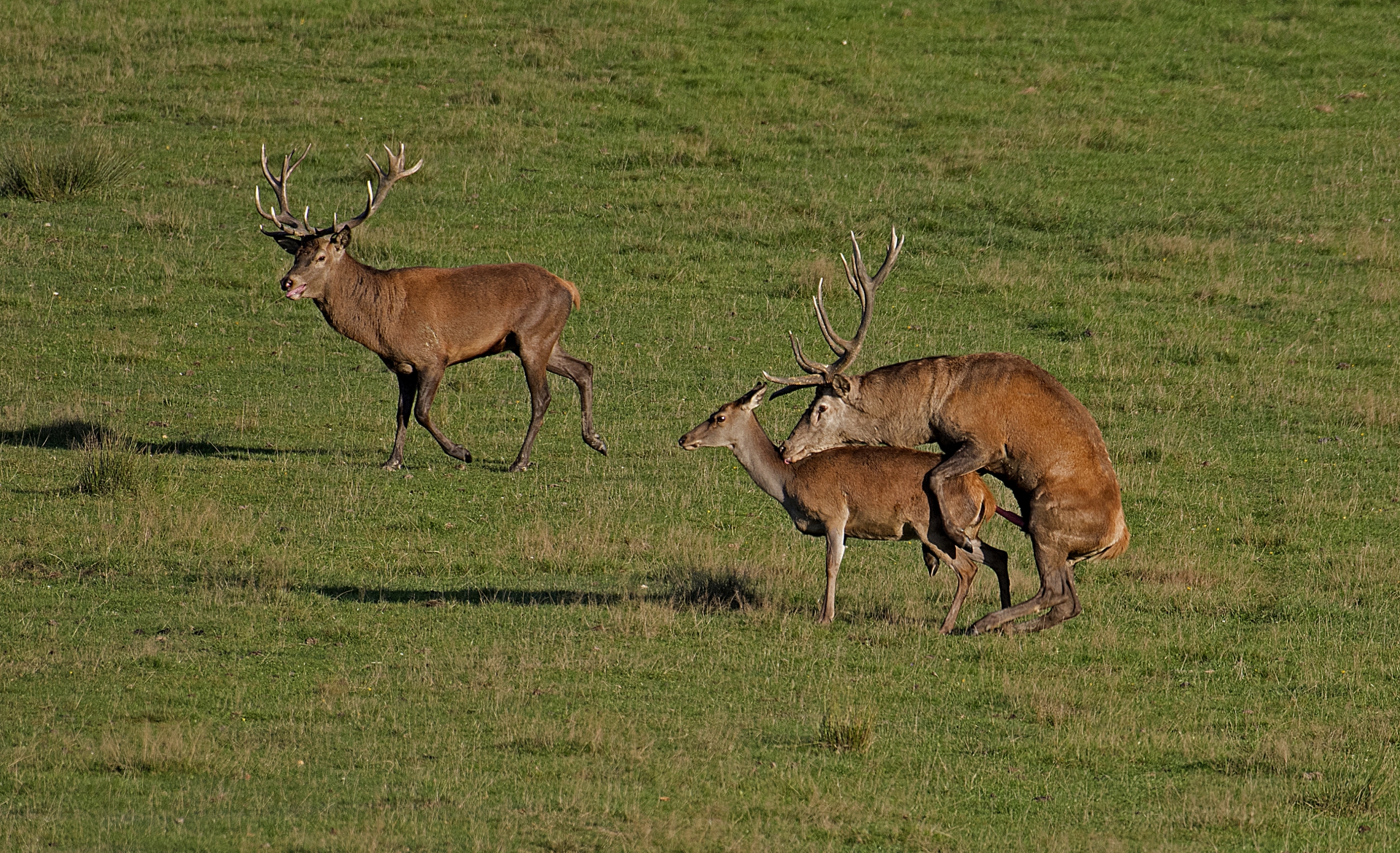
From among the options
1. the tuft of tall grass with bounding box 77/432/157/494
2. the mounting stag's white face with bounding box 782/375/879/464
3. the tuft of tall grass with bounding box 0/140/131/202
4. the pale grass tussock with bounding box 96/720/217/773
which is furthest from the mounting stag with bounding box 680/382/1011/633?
the tuft of tall grass with bounding box 0/140/131/202

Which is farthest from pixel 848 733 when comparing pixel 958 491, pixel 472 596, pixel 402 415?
pixel 402 415

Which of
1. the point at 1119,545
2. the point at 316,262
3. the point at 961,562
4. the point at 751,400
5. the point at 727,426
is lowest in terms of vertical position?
the point at 961,562

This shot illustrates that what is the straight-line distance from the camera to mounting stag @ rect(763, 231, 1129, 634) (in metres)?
10.3

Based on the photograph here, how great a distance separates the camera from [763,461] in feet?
36.6

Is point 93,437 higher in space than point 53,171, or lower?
lower

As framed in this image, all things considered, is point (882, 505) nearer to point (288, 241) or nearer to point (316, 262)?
point (316, 262)

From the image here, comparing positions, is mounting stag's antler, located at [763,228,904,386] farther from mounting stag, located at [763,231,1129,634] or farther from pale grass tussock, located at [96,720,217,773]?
pale grass tussock, located at [96,720,217,773]

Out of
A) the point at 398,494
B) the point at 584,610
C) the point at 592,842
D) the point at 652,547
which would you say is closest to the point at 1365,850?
the point at 592,842

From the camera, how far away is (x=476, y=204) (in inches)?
862

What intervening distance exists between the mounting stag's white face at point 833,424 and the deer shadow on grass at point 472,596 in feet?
4.95

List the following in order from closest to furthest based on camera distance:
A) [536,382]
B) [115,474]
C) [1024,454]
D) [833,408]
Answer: [1024,454]
[833,408]
[115,474]
[536,382]

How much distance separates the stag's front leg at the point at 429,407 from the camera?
14.3 meters

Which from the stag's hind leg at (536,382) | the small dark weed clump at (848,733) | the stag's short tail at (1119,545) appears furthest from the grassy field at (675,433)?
the stag's short tail at (1119,545)

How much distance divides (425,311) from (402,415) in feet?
2.90
